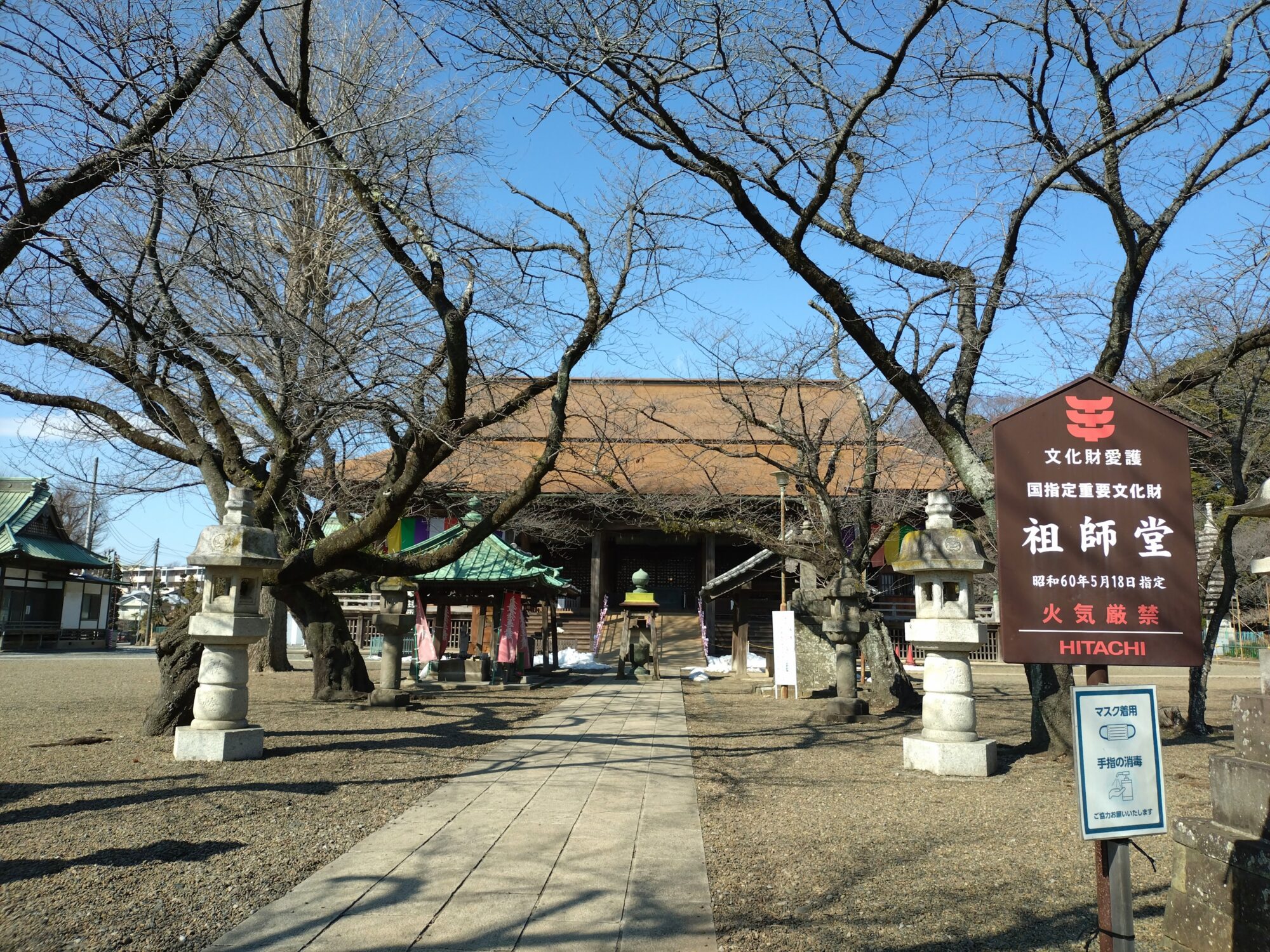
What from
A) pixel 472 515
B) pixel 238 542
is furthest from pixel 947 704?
pixel 472 515

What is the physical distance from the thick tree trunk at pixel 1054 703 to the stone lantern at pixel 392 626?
8.14 metres

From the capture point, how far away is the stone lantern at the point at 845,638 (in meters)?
11.3

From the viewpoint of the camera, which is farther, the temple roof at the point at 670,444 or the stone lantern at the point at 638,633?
the stone lantern at the point at 638,633

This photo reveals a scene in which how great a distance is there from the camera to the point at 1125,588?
323cm

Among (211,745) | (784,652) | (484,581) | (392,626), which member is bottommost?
(211,745)

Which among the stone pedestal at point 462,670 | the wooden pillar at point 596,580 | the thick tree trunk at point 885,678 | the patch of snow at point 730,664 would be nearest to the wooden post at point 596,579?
the wooden pillar at point 596,580

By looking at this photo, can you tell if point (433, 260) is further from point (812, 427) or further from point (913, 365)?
point (812, 427)

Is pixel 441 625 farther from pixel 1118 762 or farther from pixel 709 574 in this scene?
pixel 1118 762

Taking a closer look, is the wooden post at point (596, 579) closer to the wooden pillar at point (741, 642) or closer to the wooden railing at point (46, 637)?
the wooden pillar at point (741, 642)

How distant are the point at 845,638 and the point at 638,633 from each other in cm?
908

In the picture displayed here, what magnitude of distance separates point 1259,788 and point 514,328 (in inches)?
296

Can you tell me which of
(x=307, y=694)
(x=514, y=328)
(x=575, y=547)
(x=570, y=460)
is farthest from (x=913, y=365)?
(x=575, y=547)

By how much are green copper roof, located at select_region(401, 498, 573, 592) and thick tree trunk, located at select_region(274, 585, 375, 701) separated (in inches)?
80.5

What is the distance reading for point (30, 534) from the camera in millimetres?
28109
